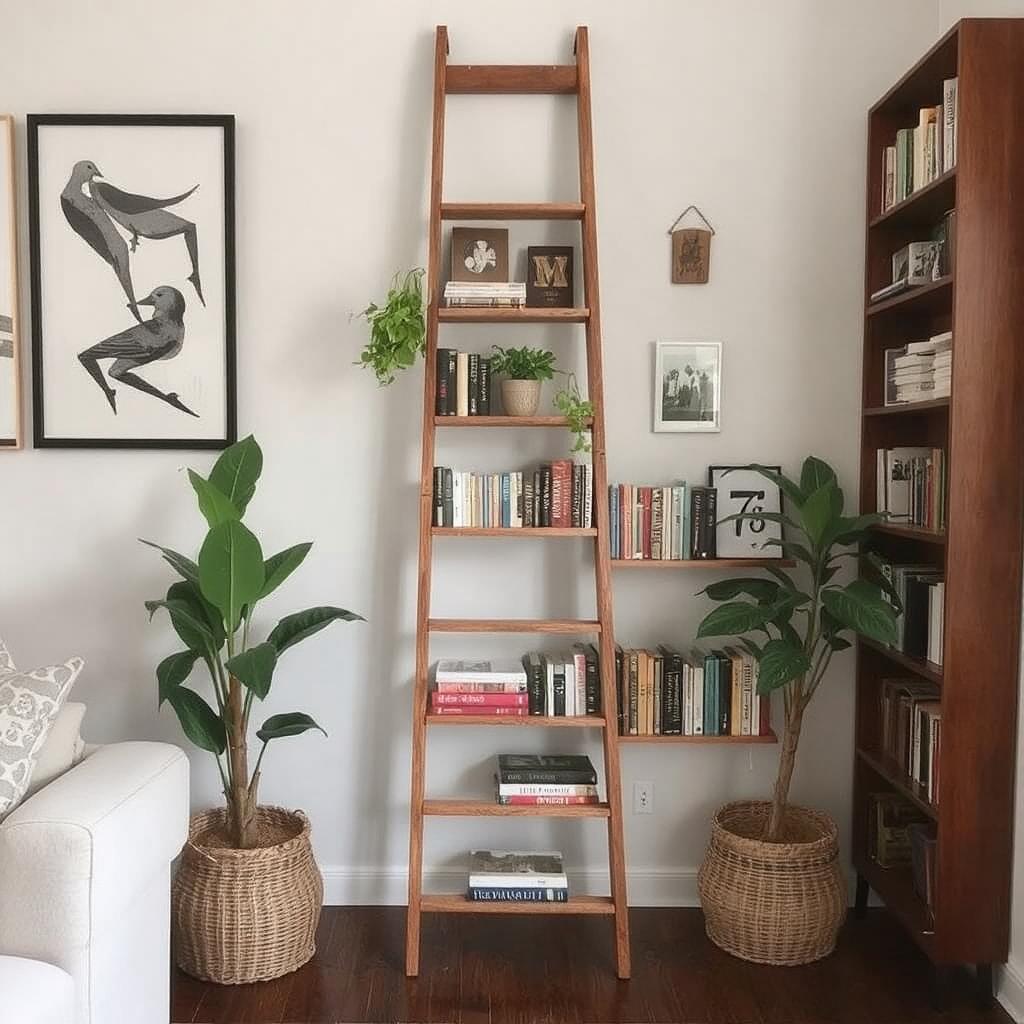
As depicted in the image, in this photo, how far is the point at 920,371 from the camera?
8.29 ft

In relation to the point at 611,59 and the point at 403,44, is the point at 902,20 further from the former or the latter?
the point at 403,44

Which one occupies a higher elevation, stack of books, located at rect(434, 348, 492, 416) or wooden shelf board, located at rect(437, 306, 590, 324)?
wooden shelf board, located at rect(437, 306, 590, 324)

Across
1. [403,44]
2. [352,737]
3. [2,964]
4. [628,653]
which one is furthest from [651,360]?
[2,964]

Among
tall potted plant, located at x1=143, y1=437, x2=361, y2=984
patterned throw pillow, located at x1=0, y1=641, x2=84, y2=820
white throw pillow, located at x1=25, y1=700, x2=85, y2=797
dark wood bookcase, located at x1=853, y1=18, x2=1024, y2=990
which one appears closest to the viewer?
patterned throw pillow, located at x1=0, y1=641, x2=84, y2=820

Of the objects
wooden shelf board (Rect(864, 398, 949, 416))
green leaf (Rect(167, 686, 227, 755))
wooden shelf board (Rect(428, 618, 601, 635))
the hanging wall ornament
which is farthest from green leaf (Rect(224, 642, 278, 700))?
wooden shelf board (Rect(864, 398, 949, 416))

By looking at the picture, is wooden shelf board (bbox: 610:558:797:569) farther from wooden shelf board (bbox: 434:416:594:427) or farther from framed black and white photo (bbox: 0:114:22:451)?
framed black and white photo (bbox: 0:114:22:451)

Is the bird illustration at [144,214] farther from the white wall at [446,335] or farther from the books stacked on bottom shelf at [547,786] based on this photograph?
the books stacked on bottom shelf at [547,786]

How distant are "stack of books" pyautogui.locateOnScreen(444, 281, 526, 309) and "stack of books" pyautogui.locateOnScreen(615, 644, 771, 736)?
39.0 inches

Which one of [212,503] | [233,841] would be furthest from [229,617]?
[233,841]

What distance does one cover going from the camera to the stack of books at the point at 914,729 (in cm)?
239

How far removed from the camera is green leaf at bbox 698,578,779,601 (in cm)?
261

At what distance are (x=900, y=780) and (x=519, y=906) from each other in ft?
3.26

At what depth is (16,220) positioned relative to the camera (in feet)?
9.29

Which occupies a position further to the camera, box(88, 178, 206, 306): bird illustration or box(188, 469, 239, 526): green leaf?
box(88, 178, 206, 306): bird illustration
